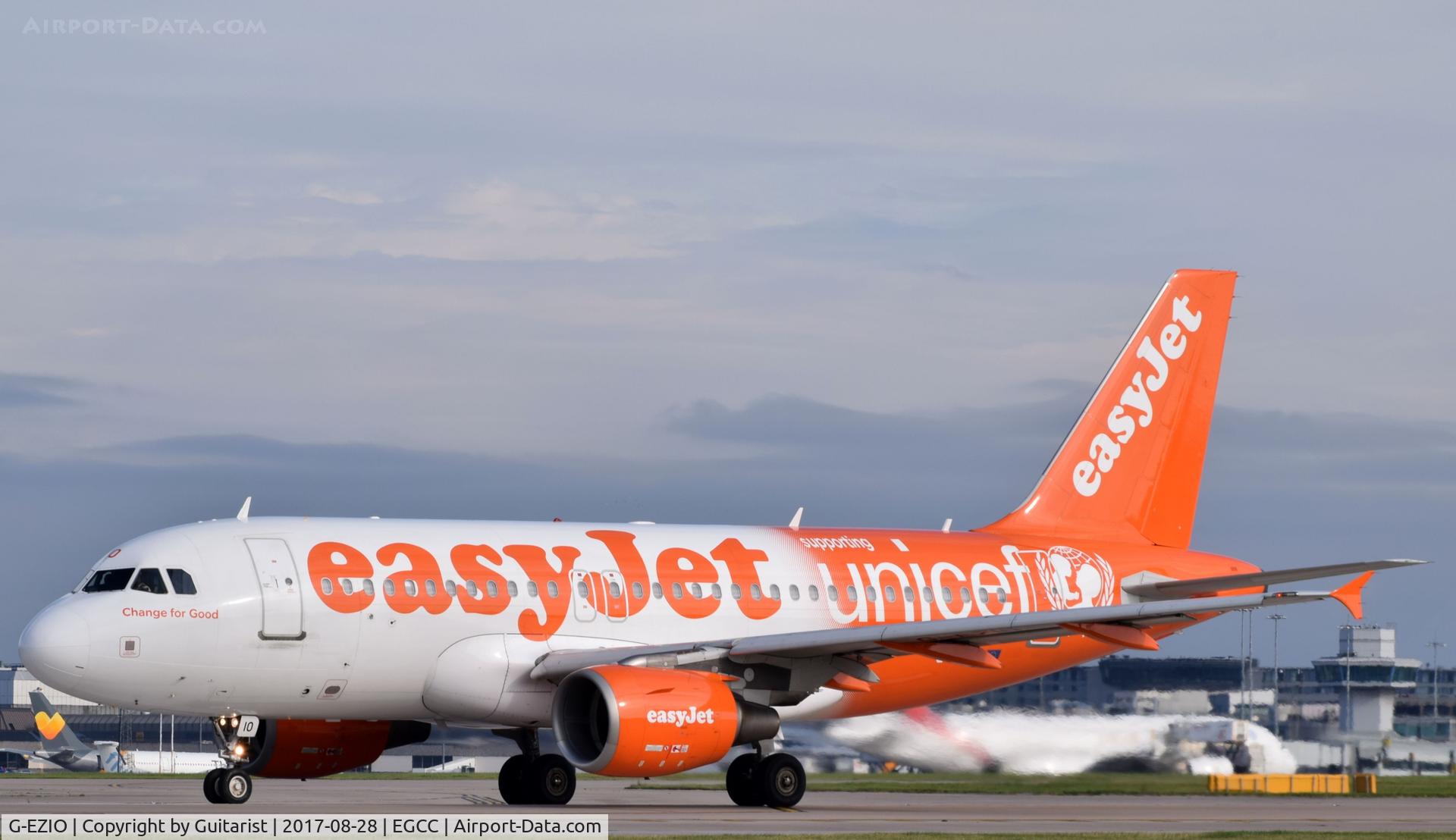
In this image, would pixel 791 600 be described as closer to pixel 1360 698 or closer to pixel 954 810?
pixel 954 810

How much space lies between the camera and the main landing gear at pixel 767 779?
3128 cm

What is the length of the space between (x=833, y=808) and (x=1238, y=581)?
7.71 m

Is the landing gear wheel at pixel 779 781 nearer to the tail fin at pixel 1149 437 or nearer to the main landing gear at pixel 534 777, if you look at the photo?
the main landing gear at pixel 534 777

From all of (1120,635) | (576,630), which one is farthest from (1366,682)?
(576,630)

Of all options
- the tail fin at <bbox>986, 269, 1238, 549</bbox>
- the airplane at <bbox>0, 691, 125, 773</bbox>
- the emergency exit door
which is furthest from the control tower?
the airplane at <bbox>0, 691, 125, 773</bbox>

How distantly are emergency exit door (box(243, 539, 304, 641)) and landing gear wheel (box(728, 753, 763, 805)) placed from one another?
23.4 ft

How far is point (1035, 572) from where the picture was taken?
3603cm

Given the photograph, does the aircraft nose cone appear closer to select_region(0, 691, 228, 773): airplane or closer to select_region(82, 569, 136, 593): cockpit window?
select_region(82, 569, 136, 593): cockpit window

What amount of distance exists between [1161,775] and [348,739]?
656 inches

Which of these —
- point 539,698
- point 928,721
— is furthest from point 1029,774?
point 539,698

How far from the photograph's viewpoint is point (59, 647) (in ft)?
91.2

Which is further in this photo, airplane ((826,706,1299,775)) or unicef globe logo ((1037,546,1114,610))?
airplane ((826,706,1299,775))

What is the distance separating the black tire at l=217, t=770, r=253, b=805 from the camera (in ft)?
94.2

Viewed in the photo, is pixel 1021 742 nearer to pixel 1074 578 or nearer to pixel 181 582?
pixel 1074 578
